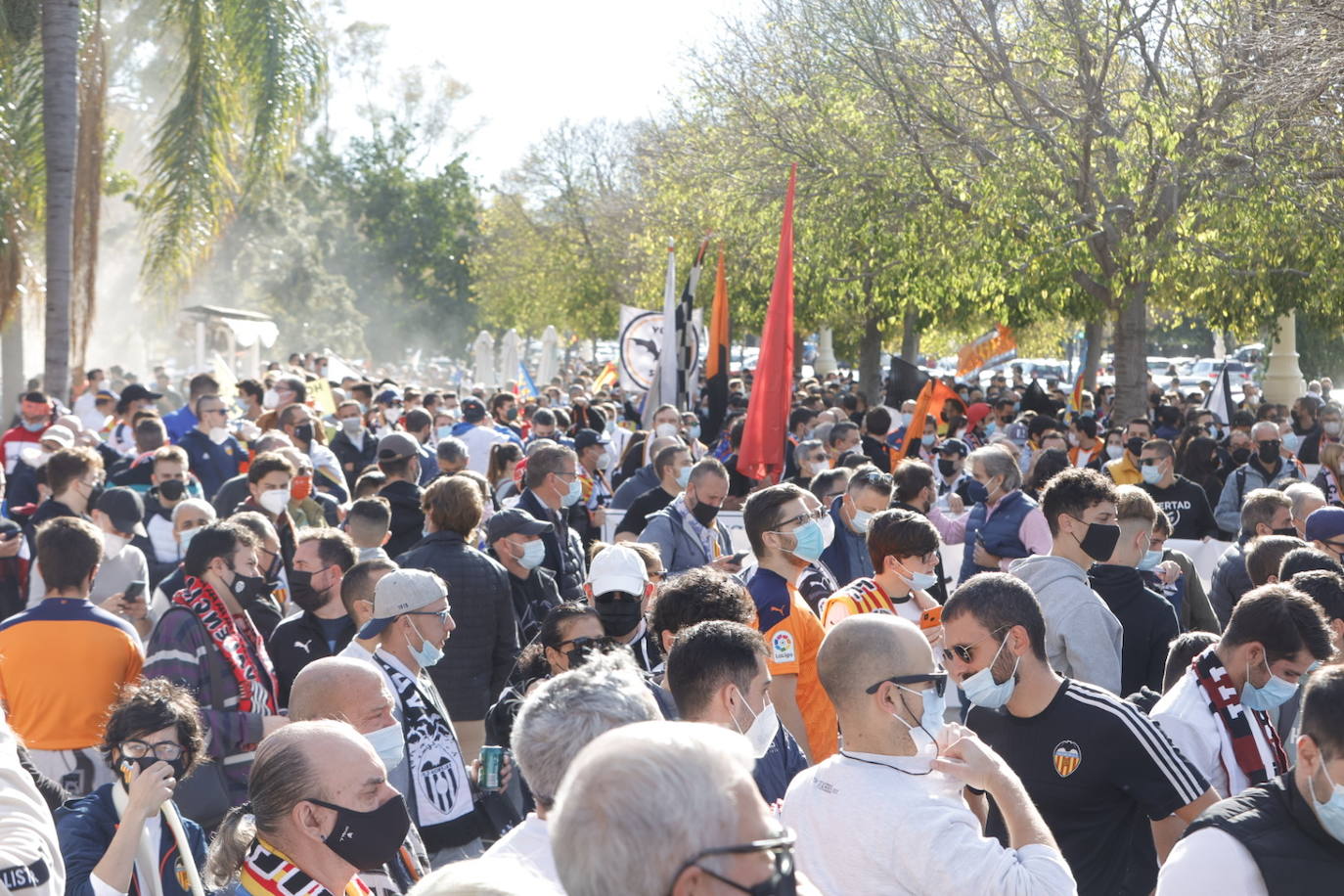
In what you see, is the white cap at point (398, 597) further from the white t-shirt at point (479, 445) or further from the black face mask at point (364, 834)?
the white t-shirt at point (479, 445)

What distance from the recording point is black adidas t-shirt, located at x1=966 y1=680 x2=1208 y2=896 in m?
3.88

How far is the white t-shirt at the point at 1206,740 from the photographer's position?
4.19 metres

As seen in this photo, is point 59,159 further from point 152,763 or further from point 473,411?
point 152,763

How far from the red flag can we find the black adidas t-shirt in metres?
6.13

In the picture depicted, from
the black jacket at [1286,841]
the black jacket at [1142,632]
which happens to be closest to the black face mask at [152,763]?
the black jacket at [1286,841]

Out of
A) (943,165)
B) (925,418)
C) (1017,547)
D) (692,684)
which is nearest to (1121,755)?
(692,684)

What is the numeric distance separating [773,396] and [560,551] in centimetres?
281

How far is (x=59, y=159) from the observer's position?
1495 centimetres

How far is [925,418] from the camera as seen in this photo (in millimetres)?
14688

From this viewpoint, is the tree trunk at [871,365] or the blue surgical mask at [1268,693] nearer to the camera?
the blue surgical mask at [1268,693]

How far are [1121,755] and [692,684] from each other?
1207 millimetres

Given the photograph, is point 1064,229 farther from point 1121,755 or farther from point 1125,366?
point 1121,755

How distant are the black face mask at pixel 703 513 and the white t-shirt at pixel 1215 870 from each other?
478 centimetres

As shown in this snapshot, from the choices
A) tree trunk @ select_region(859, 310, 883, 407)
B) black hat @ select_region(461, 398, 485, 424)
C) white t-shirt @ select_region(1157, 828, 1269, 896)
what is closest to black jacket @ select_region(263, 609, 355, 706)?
white t-shirt @ select_region(1157, 828, 1269, 896)
